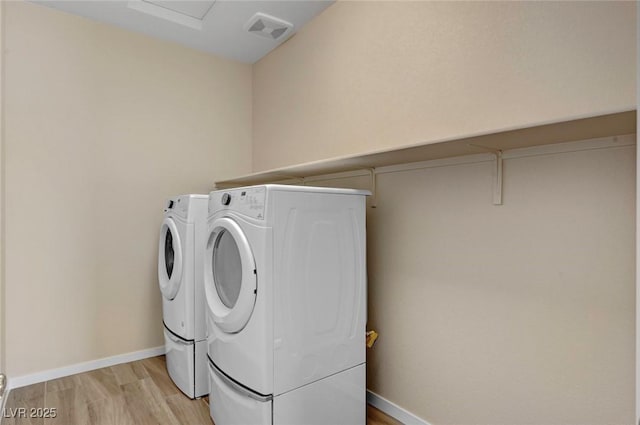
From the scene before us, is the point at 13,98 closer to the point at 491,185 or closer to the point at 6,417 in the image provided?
the point at 6,417

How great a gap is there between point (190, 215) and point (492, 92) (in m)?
1.78

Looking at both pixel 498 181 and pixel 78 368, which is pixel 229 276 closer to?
pixel 498 181

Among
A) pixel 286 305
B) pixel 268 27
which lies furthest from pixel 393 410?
pixel 268 27

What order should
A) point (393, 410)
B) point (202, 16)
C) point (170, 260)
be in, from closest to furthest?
1. point (393, 410)
2. point (170, 260)
3. point (202, 16)

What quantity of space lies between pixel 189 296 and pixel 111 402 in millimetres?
759

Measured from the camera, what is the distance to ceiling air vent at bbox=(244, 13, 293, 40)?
2.67 m

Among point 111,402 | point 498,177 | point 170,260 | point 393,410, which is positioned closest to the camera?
point 498,177

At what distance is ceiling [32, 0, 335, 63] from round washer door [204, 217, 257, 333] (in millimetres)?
1600

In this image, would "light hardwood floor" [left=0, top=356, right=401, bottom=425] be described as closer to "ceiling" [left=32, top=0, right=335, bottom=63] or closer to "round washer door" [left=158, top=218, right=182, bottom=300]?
"round washer door" [left=158, top=218, right=182, bottom=300]

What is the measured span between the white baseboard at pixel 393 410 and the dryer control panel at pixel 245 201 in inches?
52.8

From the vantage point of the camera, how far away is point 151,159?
2.98m

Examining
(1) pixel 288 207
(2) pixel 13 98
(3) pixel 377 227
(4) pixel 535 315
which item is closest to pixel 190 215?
(1) pixel 288 207

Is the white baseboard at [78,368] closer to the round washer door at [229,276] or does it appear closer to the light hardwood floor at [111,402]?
the light hardwood floor at [111,402]

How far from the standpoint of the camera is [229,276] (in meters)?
1.90
